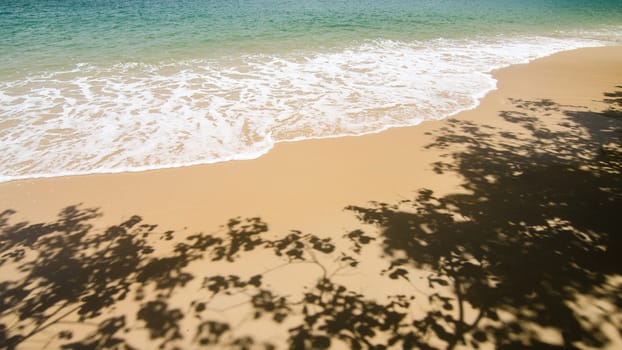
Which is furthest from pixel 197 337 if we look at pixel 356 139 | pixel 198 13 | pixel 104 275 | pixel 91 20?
pixel 198 13

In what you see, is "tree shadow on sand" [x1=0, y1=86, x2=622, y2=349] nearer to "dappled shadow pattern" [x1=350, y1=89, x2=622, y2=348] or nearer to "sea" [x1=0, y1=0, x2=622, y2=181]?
"dappled shadow pattern" [x1=350, y1=89, x2=622, y2=348]

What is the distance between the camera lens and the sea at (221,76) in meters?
11.6

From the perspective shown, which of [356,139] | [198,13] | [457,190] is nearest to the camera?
[457,190]

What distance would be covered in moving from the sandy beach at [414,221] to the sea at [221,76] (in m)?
1.31

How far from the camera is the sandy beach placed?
576 centimetres

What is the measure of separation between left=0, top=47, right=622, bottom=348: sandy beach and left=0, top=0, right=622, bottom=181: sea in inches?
51.6

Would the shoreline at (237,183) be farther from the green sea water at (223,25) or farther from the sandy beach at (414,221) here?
the green sea water at (223,25)

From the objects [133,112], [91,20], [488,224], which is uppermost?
[91,20]

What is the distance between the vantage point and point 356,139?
1173 centimetres

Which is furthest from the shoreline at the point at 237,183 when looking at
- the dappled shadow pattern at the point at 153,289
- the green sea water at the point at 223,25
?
the green sea water at the point at 223,25

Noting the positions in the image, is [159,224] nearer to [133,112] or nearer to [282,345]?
[282,345]

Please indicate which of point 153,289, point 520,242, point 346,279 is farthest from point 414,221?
point 153,289

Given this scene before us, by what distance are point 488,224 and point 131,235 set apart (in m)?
7.96

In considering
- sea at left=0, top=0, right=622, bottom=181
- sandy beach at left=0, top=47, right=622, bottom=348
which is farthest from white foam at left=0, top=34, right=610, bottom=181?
sandy beach at left=0, top=47, right=622, bottom=348
